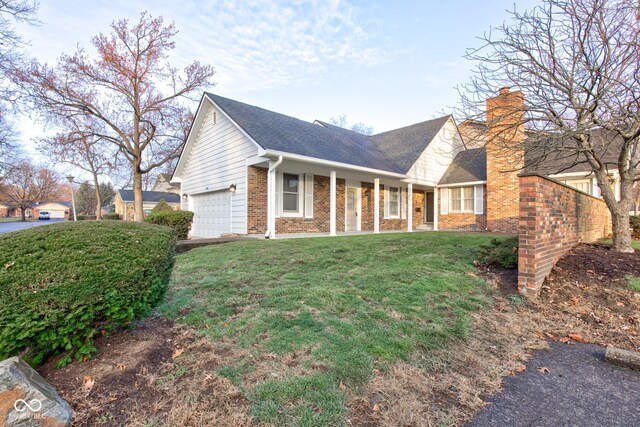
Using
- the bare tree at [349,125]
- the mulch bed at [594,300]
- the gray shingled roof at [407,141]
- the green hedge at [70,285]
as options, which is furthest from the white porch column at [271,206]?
the bare tree at [349,125]

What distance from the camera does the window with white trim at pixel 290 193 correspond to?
10930mm

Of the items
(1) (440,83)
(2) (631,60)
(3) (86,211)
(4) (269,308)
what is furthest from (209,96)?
(3) (86,211)

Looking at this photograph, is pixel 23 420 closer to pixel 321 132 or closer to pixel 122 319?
pixel 122 319

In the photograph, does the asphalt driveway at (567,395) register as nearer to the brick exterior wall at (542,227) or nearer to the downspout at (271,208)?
the brick exterior wall at (542,227)

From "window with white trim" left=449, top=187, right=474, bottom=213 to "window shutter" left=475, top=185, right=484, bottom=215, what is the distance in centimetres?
32

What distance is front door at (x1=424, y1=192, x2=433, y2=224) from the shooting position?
16375mm

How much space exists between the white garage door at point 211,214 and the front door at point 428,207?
10.4m

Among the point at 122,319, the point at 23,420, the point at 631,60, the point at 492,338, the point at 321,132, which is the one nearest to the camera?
the point at 23,420

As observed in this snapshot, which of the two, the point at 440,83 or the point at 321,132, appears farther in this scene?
the point at 321,132

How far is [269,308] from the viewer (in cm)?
354

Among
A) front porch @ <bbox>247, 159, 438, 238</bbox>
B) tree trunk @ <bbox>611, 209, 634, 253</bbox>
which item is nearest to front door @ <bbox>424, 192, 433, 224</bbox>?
front porch @ <bbox>247, 159, 438, 238</bbox>

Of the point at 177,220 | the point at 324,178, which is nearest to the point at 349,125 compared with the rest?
the point at 324,178

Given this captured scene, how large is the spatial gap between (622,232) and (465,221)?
8.46m

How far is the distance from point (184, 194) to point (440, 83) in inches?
466
